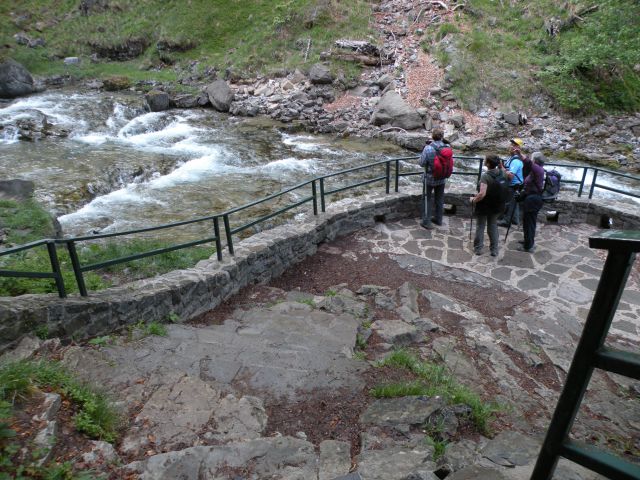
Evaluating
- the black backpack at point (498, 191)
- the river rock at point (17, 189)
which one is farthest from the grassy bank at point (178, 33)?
the black backpack at point (498, 191)

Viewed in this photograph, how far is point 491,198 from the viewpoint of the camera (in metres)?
7.87

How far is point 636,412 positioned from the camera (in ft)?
16.0

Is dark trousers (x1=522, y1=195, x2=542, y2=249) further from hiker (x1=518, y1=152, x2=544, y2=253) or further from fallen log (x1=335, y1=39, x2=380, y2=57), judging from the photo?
fallen log (x1=335, y1=39, x2=380, y2=57)

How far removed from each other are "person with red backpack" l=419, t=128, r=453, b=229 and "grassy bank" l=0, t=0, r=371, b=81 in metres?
16.2

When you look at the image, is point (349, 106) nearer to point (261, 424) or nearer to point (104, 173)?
point (104, 173)

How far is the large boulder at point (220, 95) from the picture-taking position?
21.5m

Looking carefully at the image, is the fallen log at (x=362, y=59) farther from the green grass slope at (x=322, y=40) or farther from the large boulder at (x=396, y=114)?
the large boulder at (x=396, y=114)

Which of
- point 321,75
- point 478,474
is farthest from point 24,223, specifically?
point 321,75

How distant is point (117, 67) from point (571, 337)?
2956 cm

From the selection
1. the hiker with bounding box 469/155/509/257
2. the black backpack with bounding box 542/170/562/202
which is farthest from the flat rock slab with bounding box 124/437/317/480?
the black backpack with bounding box 542/170/562/202

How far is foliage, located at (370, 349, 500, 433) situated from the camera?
402cm

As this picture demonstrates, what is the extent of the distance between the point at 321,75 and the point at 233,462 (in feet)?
67.4

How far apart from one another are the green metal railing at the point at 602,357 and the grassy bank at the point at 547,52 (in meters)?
19.1

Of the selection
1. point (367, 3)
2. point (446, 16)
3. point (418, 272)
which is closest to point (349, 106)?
point (446, 16)
